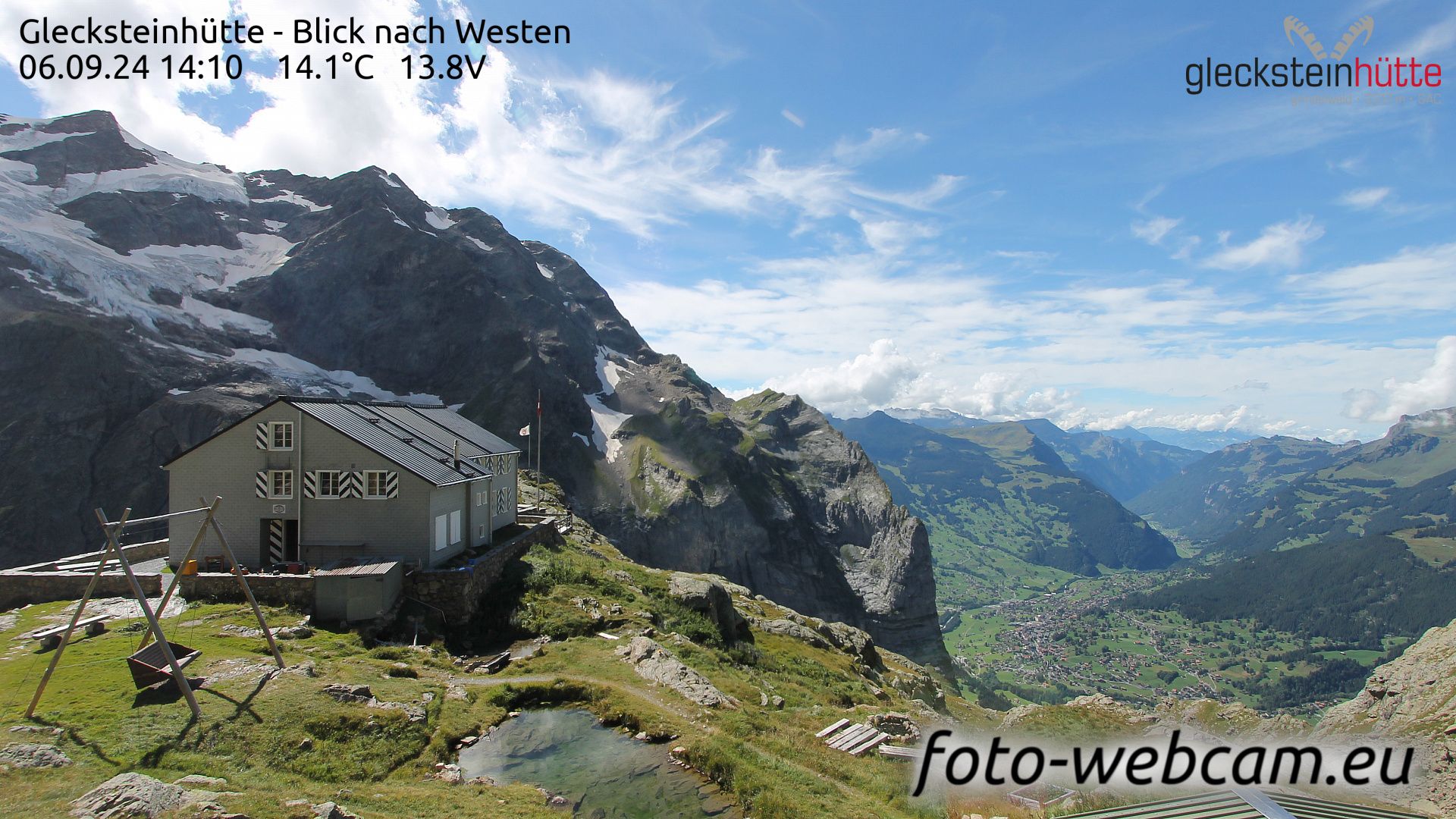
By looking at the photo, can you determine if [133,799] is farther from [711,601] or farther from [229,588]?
[711,601]

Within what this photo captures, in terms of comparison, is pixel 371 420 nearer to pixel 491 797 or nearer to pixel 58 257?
pixel 491 797

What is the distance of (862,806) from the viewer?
1641 cm

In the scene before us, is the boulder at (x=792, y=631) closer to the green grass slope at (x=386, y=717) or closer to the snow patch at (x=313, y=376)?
the green grass slope at (x=386, y=717)

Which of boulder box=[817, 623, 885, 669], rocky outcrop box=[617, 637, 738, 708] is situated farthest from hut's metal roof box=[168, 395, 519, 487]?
boulder box=[817, 623, 885, 669]

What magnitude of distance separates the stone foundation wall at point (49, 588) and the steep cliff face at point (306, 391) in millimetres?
122270

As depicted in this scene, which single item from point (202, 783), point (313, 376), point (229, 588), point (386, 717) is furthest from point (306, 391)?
point (202, 783)

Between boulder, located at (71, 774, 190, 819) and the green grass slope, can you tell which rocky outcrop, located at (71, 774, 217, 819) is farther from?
the green grass slope

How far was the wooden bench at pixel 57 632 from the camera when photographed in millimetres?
23000

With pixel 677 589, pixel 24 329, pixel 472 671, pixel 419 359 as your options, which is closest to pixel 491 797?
pixel 472 671

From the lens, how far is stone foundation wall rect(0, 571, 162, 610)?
29.7 meters

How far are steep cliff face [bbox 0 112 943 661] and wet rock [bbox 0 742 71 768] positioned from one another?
142 m

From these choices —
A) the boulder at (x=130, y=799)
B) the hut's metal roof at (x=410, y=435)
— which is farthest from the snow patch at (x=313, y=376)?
the boulder at (x=130, y=799)

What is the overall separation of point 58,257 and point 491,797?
686 feet

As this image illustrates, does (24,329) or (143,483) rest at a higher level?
(24,329)
